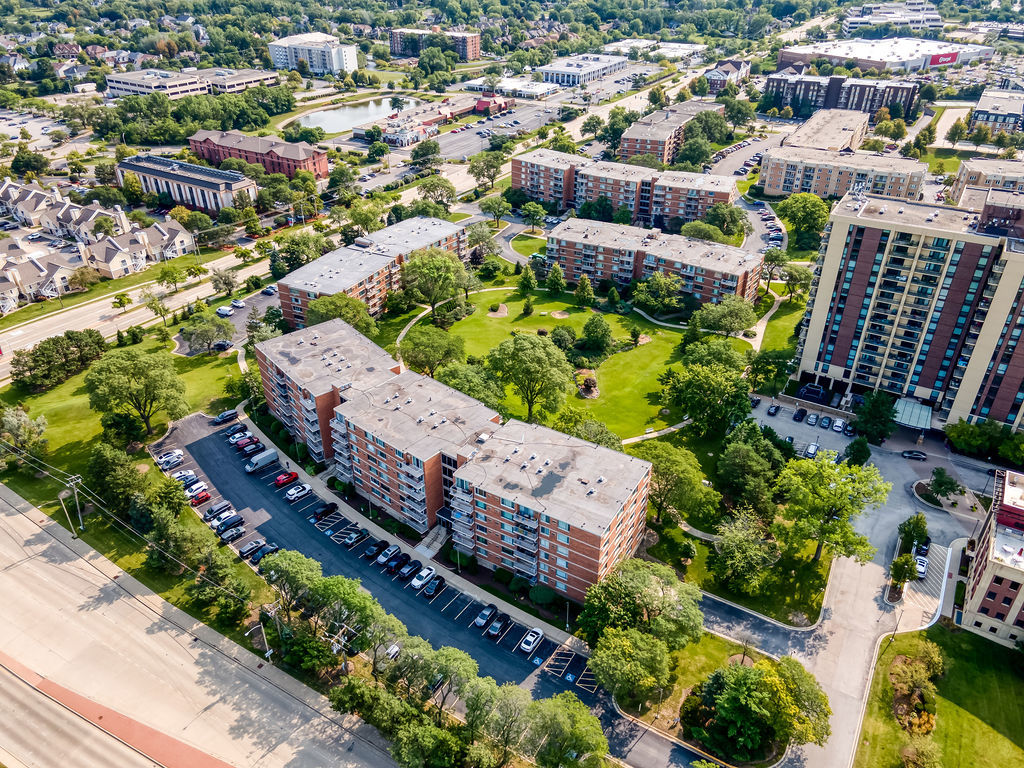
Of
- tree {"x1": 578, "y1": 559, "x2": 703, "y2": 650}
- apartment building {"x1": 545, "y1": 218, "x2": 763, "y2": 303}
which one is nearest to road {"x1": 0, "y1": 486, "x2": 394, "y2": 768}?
tree {"x1": 578, "y1": 559, "x2": 703, "y2": 650}

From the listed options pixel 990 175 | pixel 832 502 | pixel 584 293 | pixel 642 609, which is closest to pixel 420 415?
pixel 642 609

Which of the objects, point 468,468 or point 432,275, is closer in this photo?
point 468,468

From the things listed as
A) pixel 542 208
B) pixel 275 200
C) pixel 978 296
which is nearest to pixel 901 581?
pixel 978 296

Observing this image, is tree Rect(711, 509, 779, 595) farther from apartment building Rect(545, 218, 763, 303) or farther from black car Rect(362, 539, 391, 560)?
apartment building Rect(545, 218, 763, 303)

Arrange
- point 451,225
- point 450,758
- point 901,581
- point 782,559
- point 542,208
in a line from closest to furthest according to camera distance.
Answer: point 450,758, point 901,581, point 782,559, point 451,225, point 542,208

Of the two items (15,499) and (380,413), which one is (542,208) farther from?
(15,499)

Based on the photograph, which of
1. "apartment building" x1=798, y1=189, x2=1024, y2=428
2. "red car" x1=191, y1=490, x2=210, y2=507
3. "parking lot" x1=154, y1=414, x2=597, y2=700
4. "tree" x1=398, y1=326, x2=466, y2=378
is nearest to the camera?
"parking lot" x1=154, y1=414, x2=597, y2=700

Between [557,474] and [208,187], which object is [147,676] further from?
[208,187]
